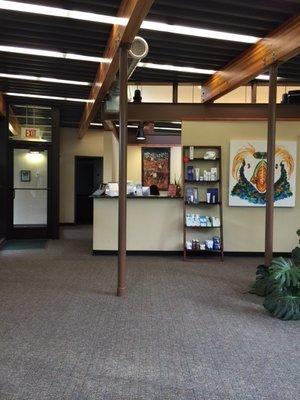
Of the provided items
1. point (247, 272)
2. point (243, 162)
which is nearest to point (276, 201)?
point (243, 162)

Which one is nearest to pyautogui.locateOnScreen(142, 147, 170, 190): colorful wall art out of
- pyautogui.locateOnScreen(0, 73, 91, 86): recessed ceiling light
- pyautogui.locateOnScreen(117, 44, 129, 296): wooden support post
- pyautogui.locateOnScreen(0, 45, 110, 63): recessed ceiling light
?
pyautogui.locateOnScreen(0, 73, 91, 86): recessed ceiling light

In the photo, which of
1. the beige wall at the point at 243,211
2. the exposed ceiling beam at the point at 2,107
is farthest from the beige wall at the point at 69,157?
the beige wall at the point at 243,211

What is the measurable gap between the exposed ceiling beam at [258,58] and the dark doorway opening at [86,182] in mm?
6282

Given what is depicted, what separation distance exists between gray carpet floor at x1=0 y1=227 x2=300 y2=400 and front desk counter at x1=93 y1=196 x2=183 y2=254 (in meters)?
1.42

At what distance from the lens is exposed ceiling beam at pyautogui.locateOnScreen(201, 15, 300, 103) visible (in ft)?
14.5

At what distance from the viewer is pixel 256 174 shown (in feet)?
24.1

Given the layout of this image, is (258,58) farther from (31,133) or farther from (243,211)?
(31,133)

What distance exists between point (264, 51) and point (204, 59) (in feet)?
3.65

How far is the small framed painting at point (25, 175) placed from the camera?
30.4 ft

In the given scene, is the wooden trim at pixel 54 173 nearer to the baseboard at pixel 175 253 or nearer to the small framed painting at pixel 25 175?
the small framed painting at pixel 25 175

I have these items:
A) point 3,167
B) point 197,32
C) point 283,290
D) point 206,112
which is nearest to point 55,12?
point 197,32

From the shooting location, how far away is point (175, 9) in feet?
14.0

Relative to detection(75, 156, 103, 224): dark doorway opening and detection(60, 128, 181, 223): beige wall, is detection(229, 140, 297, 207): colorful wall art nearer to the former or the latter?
detection(60, 128, 181, 223): beige wall

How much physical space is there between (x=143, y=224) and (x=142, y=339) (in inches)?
155
